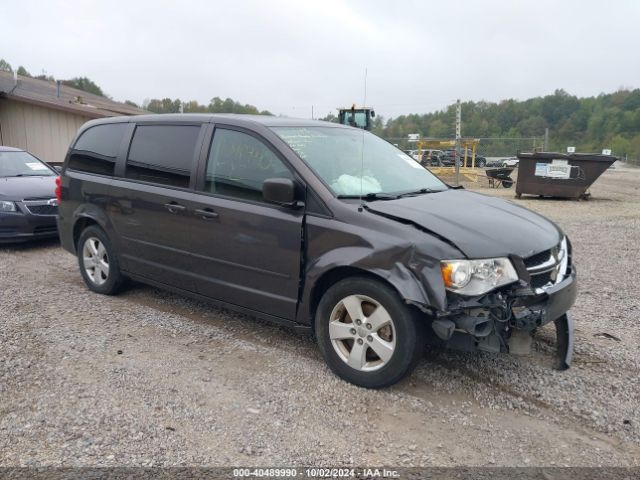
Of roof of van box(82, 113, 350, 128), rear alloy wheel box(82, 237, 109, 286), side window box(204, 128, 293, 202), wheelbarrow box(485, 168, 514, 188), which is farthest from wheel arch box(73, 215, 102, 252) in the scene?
wheelbarrow box(485, 168, 514, 188)

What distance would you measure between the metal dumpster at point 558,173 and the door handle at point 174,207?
1337 cm

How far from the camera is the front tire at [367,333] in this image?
3.41m

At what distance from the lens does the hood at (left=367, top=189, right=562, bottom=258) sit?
3.42m

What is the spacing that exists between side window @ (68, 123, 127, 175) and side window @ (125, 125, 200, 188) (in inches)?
11.7

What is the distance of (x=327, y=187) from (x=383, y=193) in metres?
0.48

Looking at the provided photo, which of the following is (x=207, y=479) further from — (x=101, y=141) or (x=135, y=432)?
(x=101, y=141)

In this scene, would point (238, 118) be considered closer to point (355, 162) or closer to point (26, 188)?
point (355, 162)

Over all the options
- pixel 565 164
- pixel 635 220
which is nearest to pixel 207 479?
pixel 635 220

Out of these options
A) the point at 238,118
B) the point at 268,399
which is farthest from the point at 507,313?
the point at 238,118

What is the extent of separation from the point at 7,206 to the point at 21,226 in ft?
1.11

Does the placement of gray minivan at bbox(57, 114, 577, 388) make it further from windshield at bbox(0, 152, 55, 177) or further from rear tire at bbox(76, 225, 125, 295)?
windshield at bbox(0, 152, 55, 177)

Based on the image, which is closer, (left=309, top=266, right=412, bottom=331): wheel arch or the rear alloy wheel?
(left=309, top=266, right=412, bottom=331): wheel arch

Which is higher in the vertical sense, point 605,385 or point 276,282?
point 276,282

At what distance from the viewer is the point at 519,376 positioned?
385 cm
